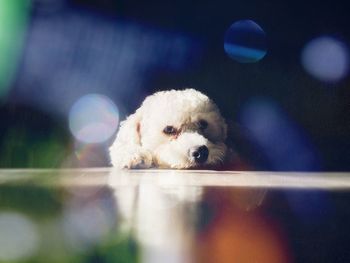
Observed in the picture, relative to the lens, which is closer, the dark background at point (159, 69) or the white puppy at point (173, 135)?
the white puppy at point (173, 135)

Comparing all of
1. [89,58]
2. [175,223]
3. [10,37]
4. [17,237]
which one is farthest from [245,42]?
[17,237]

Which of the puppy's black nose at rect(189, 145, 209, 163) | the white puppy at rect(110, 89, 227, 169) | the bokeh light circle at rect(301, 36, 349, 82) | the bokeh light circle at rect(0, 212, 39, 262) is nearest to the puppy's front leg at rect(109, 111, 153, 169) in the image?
the white puppy at rect(110, 89, 227, 169)

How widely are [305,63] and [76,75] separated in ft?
3.15

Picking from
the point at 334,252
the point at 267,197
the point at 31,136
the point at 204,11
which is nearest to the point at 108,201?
the point at 267,197

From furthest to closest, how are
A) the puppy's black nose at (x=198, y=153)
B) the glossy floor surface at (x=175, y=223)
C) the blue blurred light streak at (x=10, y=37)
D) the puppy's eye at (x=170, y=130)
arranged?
the blue blurred light streak at (x=10, y=37) → the puppy's eye at (x=170, y=130) → the puppy's black nose at (x=198, y=153) → the glossy floor surface at (x=175, y=223)

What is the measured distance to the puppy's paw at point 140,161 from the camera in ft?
5.77

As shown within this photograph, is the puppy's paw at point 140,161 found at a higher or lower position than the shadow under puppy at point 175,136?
lower

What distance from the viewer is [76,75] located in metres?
2.10

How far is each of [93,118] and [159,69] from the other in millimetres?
337

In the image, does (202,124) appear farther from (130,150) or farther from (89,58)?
(89,58)

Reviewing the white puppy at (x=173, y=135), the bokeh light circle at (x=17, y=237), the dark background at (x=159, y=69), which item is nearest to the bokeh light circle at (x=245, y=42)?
the dark background at (x=159, y=69)

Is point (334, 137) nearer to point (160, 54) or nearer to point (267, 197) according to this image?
point (160, 54)

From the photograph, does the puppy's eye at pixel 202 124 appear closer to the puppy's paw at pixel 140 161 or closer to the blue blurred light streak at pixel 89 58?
the puppy's paw at pixel 140 161

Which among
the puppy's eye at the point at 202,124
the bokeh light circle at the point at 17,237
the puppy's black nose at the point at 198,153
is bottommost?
the puppy's black nose at the point at 198,153
